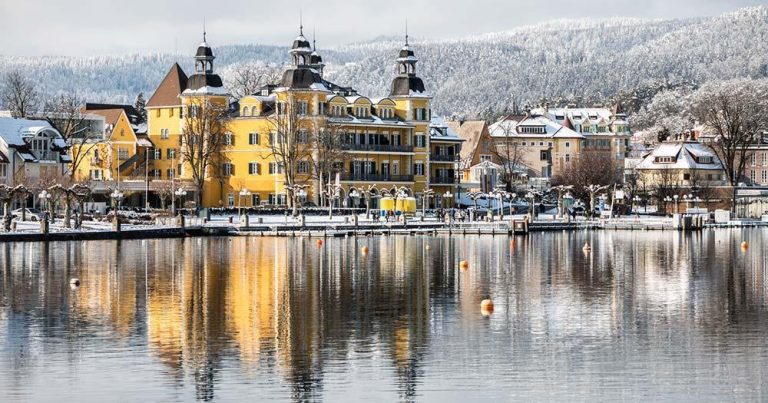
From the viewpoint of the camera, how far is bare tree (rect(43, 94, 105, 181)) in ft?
342

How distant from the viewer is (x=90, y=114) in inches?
5167

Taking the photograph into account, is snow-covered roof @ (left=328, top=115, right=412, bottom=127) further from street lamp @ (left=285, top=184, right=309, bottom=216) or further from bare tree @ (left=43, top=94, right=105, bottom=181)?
bare tree @ (left=43, top=94, right=105, bottom=181)

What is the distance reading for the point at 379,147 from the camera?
10562 centimetres

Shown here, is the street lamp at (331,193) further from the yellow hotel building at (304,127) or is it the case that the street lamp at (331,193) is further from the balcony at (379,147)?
the balcony at (379,147)

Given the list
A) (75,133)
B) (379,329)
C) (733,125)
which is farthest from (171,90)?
(379,329)

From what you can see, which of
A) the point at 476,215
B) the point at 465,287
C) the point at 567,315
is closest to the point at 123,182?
the point at 476,215

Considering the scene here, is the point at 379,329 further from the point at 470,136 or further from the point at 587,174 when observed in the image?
the point at 470,136

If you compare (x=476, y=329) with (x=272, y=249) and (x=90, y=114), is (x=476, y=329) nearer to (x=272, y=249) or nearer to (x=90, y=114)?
(x=272, y=249)

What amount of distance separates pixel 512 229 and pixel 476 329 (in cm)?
4938

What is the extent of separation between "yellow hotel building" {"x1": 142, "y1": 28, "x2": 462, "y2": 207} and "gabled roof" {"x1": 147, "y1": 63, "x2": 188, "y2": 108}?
8cm

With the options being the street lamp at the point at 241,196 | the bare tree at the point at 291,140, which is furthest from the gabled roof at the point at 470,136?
the street lamp at the point at 241,196

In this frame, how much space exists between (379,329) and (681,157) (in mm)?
A: 102313

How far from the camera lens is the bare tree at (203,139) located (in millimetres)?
99875

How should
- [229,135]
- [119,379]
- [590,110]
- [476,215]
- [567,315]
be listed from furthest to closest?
[590,110] < [229,135] < [476,215] < [567,315] < [119,379]
